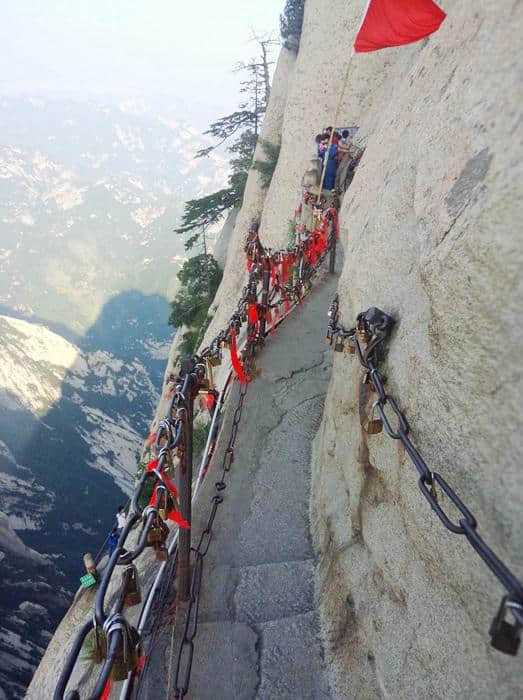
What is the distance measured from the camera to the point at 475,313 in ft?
7.88

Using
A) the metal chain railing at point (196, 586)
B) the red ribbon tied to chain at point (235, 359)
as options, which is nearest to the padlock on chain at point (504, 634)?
the metal chain railing at point (196, 586)

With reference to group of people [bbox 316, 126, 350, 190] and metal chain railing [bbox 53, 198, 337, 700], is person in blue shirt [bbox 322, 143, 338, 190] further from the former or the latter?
metal chain railing [bbox 53, 198, 337, 700]

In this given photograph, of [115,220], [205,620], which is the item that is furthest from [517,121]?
[115,220]

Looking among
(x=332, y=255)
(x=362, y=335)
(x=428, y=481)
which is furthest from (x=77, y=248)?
(x=428, y=481)

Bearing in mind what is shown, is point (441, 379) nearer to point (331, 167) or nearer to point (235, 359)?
point (235, 359)

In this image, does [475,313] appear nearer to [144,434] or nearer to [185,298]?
[185,298]

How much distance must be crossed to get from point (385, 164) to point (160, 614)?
5351mm

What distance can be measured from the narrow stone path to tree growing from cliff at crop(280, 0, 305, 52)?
24.6 metres

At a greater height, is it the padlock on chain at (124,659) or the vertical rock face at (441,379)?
the vertical rock face at (441,379)

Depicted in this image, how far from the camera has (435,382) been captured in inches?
111

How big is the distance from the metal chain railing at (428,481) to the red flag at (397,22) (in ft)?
9.57

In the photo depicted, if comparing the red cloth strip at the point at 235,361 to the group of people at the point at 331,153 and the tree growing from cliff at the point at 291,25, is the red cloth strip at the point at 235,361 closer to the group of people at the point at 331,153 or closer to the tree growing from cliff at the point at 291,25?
the group of people at the point at 331,153

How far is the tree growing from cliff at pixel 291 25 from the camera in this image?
2478cm

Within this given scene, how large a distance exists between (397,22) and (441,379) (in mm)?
4383
